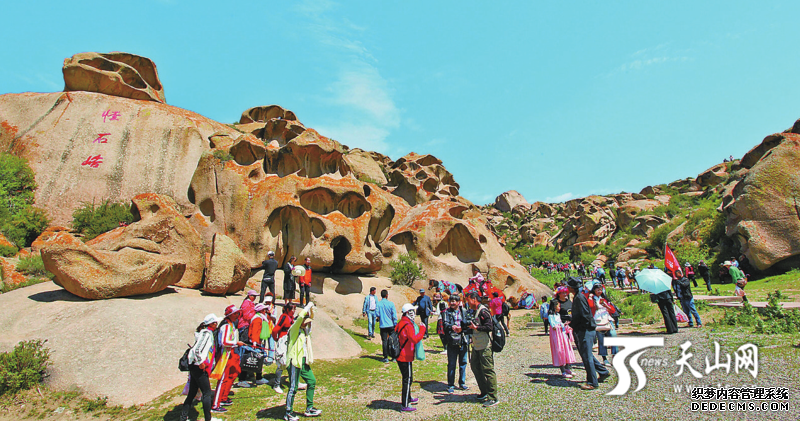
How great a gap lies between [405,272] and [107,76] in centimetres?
2130

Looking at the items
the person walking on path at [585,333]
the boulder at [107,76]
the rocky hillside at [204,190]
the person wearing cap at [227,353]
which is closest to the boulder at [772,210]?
the rocky hillside at [204,190]

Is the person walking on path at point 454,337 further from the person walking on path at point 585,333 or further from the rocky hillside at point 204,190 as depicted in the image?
the rocky hillside at point 204,190

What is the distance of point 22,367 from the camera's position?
292 inches

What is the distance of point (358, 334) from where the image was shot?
14.3 meters

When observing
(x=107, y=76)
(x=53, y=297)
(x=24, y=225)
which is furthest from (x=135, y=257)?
(x=107, y=76)

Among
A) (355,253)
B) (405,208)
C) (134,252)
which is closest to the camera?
(134,252)

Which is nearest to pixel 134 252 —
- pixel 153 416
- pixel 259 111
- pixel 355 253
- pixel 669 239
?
pixel 153 416

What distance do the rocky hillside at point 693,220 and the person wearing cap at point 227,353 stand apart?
2563 centimetres

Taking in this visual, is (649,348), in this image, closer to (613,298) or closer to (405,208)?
(613,298)

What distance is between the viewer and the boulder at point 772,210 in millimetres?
20672

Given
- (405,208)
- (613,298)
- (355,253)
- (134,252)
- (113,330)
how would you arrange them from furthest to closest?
(405,208)
(613,298)
(355,253)
(134,252)
(113,330)

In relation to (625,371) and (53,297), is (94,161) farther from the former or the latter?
(625,371)

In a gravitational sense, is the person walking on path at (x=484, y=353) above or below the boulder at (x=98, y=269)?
below

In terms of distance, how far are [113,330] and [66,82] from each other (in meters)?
23.3
